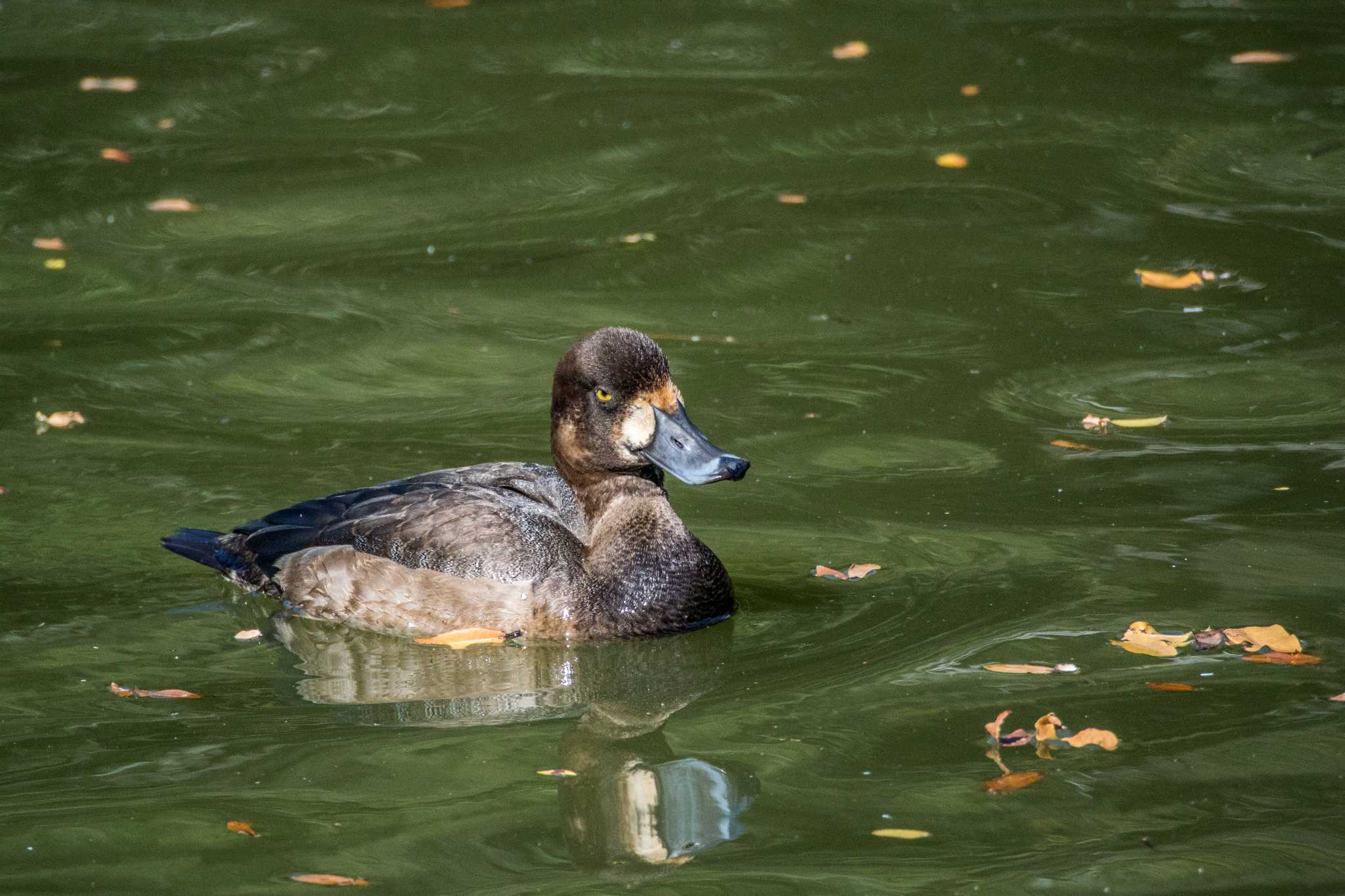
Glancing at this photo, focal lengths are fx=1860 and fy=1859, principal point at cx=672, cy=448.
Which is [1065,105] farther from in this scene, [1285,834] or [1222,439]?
[1285,834]

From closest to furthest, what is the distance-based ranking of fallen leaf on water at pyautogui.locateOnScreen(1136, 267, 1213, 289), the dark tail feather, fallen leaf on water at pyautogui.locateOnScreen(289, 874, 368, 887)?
1. fallen leaf on water at pyautogui.locateOnScreen(289, 874, 368, 887)
2. the dark tail feather
3. fallen leaf on water at pyautogui.locateOnScreen(1136, 267, 1213, 289)

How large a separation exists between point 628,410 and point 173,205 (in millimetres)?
6329

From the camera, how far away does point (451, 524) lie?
7121mm

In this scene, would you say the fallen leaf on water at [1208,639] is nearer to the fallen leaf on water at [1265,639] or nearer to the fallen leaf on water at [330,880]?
the fallen leaf on water at [1265,639]

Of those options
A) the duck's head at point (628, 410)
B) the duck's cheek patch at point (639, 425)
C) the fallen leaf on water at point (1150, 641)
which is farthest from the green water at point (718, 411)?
the duck's cheek patch at point (639, 425)

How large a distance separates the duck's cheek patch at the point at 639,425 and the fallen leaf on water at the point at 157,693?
72.4 inches

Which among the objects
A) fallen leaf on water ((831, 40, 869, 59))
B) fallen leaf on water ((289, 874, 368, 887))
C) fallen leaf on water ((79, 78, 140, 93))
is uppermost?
fallen leaf on water ((79, 78, 140, 93))

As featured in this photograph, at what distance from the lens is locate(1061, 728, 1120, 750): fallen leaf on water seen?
18.8 ft

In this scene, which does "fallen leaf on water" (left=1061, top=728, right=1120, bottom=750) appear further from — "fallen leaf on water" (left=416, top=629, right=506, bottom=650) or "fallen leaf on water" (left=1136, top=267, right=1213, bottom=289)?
"fallen leaf on water" (left=1136, top=267, right=1213, bottom=289)

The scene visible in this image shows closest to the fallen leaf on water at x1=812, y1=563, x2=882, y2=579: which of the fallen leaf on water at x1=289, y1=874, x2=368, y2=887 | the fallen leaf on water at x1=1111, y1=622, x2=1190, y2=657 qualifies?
the fallen leaf on water at x1=1111, y1=622, x2=1190, y2=657

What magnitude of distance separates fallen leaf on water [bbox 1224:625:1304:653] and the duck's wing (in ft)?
7.98

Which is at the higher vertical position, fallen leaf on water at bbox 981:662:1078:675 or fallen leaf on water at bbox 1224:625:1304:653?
fallen leaf on water at bbox 1224:625:1304:653

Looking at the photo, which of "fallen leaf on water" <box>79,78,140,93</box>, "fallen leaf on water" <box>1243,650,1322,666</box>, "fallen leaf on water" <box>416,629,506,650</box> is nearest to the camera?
"fallen leaf on water" <box>1243,650,1322,666</box>

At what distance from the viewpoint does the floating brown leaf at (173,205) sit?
12273 mm
